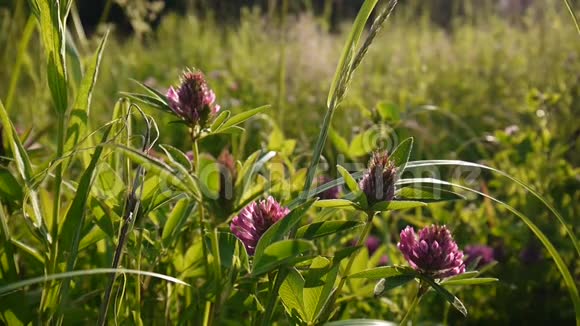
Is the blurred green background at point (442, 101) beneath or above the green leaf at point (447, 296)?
beneath

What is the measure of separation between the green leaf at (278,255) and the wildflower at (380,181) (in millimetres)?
97

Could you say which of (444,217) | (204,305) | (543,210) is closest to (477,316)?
(444,217)

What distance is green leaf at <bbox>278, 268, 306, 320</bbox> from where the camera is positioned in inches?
26.9

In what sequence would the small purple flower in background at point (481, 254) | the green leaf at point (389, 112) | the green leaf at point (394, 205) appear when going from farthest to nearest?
the small purple flower in background at point (481, 254) < the green leaf at point (389, 112) < the green leaf at point (394, 205)

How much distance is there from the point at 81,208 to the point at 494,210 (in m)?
1.20

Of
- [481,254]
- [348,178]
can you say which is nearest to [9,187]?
[348,178]

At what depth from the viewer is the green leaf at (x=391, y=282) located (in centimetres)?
69

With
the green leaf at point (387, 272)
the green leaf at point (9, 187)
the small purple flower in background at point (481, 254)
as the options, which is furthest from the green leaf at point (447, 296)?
the small purple flower in background at point (481, 254)

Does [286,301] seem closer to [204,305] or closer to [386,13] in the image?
[204,305]

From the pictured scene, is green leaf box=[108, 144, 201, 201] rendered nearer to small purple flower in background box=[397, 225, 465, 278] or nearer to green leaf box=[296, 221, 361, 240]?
green leaf box=[296, 221, 361, 240]

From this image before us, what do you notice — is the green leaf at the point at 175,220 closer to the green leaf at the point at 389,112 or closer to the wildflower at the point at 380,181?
the wildflower at the point at 380,181

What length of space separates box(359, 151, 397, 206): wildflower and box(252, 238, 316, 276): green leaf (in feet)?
0.32

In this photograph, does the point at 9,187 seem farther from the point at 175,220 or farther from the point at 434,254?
the point at 434,254

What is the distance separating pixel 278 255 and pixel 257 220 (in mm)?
109
